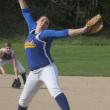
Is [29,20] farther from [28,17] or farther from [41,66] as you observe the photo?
[41,66]

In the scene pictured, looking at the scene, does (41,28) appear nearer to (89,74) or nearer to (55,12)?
(89,74)

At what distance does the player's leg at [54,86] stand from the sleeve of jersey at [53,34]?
0.52 meters

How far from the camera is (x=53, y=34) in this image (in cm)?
878

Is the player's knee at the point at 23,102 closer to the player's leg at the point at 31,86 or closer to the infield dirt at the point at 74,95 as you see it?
the player's leg at the point at 31,86

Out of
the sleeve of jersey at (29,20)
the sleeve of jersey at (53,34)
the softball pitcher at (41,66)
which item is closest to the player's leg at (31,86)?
the softball pitcher at (41,66)

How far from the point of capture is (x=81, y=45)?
40000 millimetres

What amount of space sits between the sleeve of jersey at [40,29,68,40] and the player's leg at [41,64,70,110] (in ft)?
1.69

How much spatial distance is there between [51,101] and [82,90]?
219 cm

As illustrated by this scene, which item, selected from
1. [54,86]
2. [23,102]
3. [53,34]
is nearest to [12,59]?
[23,102]

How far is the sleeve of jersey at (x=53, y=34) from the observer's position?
28.0 ft

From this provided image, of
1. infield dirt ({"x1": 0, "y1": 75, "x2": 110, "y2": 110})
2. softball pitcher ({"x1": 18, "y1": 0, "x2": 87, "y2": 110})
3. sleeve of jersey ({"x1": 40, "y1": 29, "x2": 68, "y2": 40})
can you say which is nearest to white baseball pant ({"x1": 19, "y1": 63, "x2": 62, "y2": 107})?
softball pitcher ({"x1": 18, "y1": 0, "x2": 87, "y2": 110})

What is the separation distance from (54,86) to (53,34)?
0.84m

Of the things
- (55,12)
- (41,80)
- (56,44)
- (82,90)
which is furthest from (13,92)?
(55,12)

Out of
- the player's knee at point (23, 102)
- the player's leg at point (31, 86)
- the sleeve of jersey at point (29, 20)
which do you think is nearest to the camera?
the player's leg at point (31, 86)
